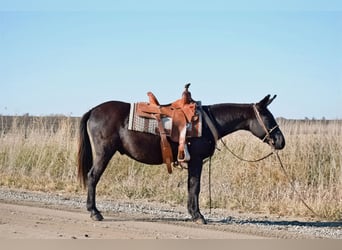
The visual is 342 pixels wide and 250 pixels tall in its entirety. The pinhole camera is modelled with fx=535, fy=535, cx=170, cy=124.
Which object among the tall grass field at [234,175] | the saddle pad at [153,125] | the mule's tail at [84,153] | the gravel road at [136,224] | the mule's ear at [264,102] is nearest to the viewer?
the gravel road at [136,224]

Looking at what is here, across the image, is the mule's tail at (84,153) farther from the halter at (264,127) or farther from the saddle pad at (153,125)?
the halter at (264,127)

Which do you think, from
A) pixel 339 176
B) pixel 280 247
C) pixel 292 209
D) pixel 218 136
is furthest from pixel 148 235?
pixel 339 176

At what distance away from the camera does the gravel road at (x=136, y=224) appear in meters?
7.94

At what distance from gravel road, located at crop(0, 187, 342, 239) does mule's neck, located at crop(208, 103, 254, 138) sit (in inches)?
66.8

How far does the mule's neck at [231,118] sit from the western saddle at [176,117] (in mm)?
534

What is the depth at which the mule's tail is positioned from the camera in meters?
9.75

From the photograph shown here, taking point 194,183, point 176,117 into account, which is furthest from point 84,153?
point 194,183

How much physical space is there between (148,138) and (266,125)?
7.03 ft

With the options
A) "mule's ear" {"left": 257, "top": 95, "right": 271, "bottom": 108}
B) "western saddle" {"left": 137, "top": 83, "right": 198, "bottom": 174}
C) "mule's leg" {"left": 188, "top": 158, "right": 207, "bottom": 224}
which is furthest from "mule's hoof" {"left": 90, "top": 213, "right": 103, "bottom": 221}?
"mule's ear" {"left": 257, "top": 95, "right": 271, "bottom": 108}

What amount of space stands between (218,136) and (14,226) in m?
3.80

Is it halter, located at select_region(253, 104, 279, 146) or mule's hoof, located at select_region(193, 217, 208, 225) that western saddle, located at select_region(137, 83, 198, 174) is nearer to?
mule's hoof, located at select_region(193, 217, 208, 225)

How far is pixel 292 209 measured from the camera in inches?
432

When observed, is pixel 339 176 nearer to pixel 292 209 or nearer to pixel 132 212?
pixel 292 209

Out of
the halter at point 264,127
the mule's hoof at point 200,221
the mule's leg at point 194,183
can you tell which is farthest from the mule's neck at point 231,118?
the mule's hoof at point 200,221
